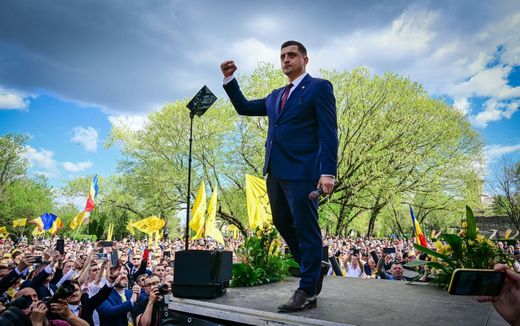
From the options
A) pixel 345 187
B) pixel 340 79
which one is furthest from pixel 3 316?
pixel 340 79

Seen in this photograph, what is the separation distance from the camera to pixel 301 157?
304 centimetres

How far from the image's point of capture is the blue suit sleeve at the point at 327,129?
113 inches

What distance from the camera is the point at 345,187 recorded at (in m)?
23.1

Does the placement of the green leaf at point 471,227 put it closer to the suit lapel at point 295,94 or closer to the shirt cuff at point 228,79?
the suit lapel at point 295,94

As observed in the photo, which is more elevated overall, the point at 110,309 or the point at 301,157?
the point at 301,157

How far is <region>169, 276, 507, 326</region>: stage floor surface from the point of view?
238 centimetres

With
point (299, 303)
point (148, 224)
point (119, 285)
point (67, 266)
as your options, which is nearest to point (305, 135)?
point (299, 303)

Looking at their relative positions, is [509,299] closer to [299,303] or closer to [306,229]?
[299,303]

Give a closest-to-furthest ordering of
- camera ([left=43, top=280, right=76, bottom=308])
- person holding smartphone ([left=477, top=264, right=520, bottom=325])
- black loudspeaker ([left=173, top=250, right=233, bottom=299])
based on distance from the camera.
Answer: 1. person holding smartphone ([left=477, top=264, right=520, bottom=325])
2. black loudspeaker ([left=173, top=250, right=233, bottom=299])
3. camera ([left=43, top=280, right=76, bottom=308])

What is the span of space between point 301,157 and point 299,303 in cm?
117

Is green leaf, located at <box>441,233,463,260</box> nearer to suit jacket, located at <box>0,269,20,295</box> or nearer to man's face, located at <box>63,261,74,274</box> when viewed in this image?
suit jacket, located at <box>0,269,20,295</box>

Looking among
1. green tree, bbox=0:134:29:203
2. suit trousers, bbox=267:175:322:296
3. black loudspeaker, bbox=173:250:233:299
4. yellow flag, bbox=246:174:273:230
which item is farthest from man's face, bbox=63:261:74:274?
green tree, bbox=0:134:29:203

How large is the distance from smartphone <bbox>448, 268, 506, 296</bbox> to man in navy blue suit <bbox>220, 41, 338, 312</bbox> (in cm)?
134

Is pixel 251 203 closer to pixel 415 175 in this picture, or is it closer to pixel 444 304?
pixel 444 304
